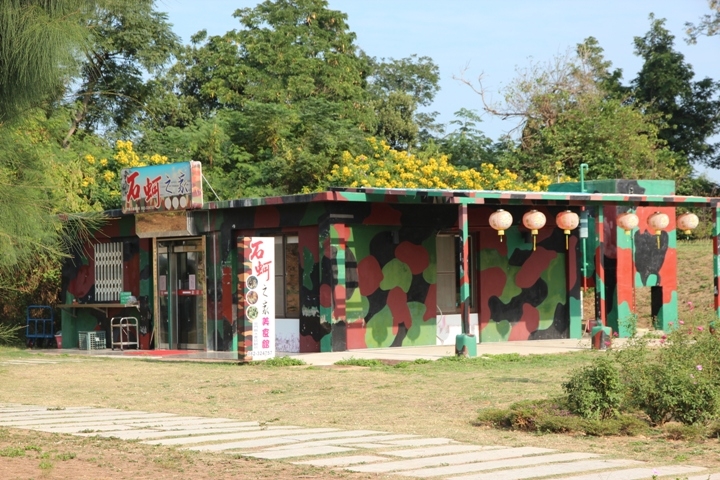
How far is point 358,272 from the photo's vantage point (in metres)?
20.3

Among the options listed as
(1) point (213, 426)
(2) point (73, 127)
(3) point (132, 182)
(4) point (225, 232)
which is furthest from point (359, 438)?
(2) point (73, 127)

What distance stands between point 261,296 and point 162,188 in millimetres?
4610

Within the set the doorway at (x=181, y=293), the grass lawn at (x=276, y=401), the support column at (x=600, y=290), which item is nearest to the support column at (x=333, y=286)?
the grass lawn at (x=276, y=401)

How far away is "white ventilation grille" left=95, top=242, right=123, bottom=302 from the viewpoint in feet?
78.1

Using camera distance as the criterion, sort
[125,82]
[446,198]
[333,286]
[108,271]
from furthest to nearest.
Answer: [125,82] → [108,271] → [333,286] → [446,198]

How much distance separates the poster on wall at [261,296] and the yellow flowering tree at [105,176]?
1202 centimetres

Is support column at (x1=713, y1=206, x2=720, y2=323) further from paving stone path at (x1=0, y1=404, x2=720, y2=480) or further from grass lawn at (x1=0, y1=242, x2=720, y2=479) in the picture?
paving stone path at (x1=0, y1=404, x2=720, y2=480)

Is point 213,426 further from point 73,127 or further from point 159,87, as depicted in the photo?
point 159,87

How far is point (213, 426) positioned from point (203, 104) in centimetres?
3378

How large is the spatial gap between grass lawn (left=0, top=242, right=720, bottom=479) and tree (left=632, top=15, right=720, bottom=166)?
2555 cm

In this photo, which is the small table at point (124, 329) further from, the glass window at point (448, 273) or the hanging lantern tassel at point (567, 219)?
the hanging lantern tassel at point (567, 219)

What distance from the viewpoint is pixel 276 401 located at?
12773 millimetres

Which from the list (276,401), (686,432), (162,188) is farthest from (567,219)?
(686,432)

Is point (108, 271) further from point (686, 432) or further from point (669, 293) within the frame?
point (686, 432)
